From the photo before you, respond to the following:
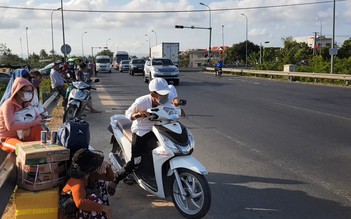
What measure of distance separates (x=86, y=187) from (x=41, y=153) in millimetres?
587

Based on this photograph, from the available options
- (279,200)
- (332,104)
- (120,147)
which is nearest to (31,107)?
(120,147)

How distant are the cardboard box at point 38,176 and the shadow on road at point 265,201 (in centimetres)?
175

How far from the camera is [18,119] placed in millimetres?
5480

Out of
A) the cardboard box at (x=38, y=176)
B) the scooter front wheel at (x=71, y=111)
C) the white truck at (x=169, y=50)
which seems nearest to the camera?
the cardboard box at (x=38, y=176)

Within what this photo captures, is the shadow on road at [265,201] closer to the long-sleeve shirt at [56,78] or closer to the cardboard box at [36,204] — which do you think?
the cardboard box at [36,204]

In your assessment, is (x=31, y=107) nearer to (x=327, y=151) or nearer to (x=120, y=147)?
(x=120, y=147)

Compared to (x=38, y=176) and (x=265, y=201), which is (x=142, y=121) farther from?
(x=265, y=201)

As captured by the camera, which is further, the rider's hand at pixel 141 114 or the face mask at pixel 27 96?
the face mask at pixel 27 96

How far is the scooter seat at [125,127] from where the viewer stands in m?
5.67

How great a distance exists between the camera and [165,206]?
5.09 m

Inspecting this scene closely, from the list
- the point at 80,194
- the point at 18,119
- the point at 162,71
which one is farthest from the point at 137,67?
the point at 80,194

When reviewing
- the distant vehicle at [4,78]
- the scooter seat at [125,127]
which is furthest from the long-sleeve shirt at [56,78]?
the distant vehicle at [4,78]

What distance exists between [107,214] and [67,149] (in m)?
0.82

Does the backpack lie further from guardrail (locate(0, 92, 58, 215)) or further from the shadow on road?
the shadow on road
